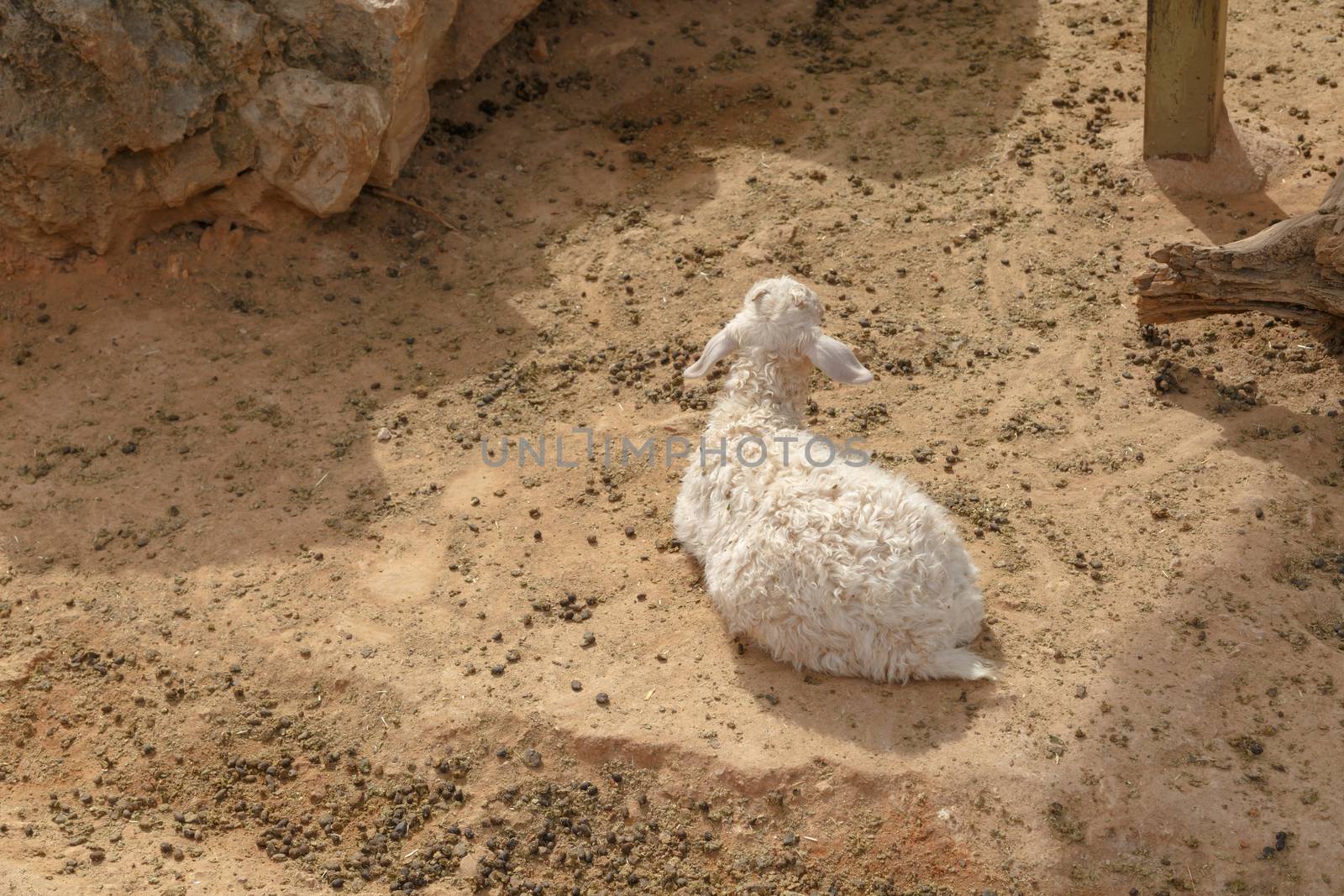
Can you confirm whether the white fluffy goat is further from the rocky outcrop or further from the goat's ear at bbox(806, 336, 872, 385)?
the rocky outcrop

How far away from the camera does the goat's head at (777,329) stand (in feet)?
18.3

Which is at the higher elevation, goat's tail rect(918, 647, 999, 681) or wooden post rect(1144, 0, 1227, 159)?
wooden post rect(1144, 0, 1227, 159)

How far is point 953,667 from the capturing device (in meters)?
4.88

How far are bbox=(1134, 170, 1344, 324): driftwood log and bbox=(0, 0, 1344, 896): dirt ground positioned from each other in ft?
1.46

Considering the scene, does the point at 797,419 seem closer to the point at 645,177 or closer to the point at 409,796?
the point at 409,796

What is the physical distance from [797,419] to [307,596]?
91.3 inches

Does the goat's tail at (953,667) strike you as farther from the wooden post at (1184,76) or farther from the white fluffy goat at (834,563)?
the wooden post at (1184,76)

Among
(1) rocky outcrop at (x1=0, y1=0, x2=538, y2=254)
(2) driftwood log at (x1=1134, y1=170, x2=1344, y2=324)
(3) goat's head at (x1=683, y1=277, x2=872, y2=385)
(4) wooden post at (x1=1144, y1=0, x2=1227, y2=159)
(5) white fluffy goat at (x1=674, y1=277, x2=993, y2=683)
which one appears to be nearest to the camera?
(5) white fluffy goat at (x1=674, y1=277, x2=993, y2=683)

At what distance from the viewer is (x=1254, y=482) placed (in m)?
5.89

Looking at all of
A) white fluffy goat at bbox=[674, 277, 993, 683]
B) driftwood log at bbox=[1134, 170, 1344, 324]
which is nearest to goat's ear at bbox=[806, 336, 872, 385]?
white fluffy goat at bbox=[674, 277, 993, 683]

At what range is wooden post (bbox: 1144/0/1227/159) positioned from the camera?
7.57 meters

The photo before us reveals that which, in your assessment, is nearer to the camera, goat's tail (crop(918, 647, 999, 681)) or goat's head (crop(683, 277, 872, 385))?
goat's tail (crop(918, 647, 999, 681))

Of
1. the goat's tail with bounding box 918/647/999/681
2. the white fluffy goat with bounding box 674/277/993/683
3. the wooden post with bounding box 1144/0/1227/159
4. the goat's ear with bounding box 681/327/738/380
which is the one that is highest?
the wooden post with bounding box 1144/0/1227/159

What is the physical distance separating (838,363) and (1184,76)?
3846mm
